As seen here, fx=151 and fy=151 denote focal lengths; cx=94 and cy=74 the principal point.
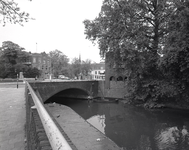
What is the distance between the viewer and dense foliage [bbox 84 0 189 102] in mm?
13312

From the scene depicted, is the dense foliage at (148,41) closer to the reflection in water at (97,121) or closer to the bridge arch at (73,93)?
the reflection in water at (97,121)

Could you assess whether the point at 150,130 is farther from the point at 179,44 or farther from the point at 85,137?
the point at 179,44

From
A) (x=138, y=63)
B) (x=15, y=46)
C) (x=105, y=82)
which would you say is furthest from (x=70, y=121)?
(x=15, y=46)

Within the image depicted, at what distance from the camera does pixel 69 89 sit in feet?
90.3

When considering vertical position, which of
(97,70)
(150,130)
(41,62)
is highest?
(41,62)

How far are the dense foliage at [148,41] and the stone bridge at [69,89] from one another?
7.39 meters

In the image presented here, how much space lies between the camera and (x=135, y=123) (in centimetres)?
1410

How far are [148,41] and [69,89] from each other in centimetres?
1654

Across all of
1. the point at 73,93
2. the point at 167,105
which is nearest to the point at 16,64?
the point at 73,93

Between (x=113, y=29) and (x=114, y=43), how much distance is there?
1.63 meters

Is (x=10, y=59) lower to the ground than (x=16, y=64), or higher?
higher

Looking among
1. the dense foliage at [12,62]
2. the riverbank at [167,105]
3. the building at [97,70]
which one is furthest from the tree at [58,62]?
the riverbank at [167,105]

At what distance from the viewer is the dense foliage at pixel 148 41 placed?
43.7ft

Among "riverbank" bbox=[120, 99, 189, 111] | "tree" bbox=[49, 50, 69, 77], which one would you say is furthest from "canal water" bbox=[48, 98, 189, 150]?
"tree" bbox=[49, 50, 69, 77]
